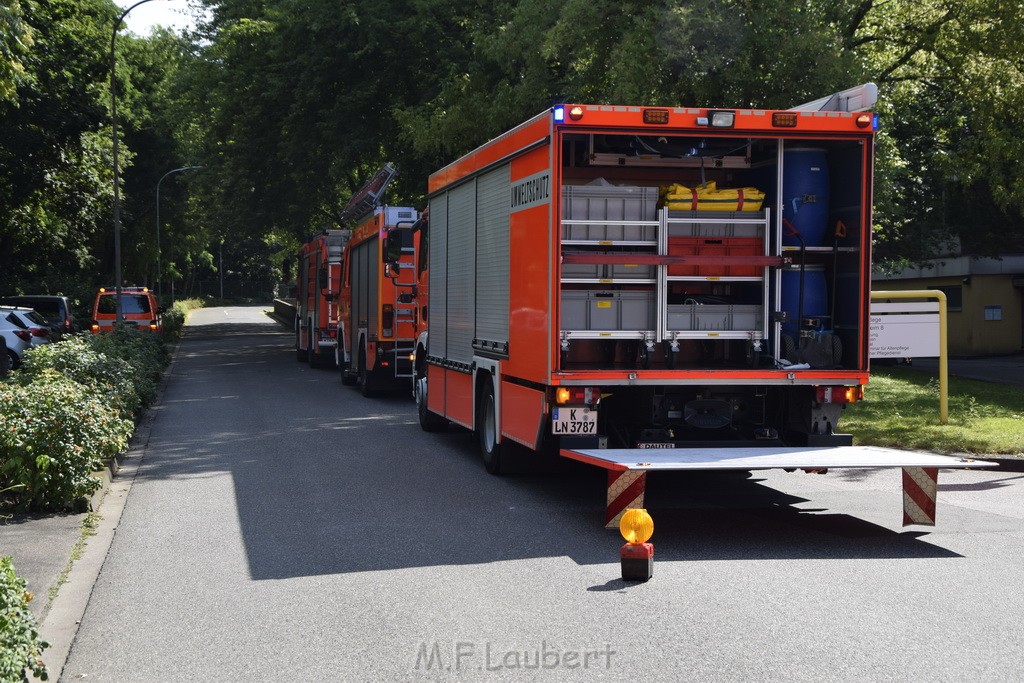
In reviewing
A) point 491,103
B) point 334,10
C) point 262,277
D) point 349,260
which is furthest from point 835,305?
point 262,277

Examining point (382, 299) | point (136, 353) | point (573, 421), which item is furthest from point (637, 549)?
point (136, 353)

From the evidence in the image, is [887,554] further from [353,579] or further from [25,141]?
[25,141]

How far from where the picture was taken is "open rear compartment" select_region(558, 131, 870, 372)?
9.81 meters

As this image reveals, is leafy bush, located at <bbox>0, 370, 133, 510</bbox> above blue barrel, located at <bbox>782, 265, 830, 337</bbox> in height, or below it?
below

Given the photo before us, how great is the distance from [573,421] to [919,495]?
260 centimetres

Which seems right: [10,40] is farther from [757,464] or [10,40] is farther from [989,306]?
[989,306]

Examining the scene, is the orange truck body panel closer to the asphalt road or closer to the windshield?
the asphalt road

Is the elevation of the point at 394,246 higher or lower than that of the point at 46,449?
higher

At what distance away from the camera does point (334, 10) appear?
27406 mm

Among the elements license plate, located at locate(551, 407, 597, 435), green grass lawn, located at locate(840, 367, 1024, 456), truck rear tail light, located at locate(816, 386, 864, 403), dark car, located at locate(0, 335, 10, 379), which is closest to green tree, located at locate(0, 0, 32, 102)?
dark car, located at locate(0, 335, 10, 379)

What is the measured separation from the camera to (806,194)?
33.0 ft

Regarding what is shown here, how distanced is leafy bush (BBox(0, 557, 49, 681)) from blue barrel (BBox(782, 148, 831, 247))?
6864 mm

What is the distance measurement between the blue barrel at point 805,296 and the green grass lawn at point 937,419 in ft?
11.7

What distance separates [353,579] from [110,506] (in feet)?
12.5
